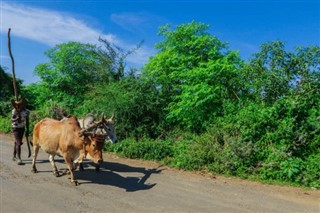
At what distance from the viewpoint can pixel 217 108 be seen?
1260 centimetres

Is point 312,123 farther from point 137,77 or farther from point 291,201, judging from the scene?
point 137,77

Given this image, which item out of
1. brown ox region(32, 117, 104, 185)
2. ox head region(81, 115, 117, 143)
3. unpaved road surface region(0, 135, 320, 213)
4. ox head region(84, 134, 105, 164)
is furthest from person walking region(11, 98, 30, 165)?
ox head region(84, 134, 105, 164)

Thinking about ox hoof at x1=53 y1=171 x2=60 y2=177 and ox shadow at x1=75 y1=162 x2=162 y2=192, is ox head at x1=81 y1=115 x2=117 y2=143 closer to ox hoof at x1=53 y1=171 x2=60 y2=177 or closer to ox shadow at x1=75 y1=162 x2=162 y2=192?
ox shadow at x1=75 y1=162 x2=162 y2=192

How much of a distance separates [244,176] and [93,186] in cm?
411

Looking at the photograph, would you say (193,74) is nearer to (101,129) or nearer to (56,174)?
(101,129)

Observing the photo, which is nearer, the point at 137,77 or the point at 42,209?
the point at 42,209

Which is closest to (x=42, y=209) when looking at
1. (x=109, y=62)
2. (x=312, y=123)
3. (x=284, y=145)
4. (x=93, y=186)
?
(x=93, y=186)

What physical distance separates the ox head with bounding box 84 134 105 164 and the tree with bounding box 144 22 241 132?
5.53 meters

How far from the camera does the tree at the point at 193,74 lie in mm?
12617

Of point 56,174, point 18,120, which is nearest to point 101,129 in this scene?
point 56,174

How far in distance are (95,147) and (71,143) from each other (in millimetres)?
806

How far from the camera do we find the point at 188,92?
12906 mm

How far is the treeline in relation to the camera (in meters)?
9.76

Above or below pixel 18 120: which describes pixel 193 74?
above
